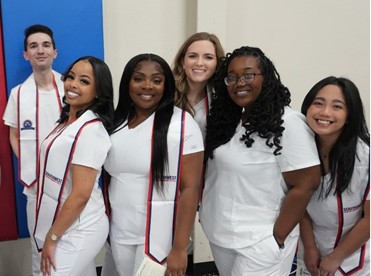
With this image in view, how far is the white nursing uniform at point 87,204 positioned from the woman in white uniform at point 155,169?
0.23 ft

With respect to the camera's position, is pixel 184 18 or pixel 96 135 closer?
pixel 96 135

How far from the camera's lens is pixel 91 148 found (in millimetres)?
1504

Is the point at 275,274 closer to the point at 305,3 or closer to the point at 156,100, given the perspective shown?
the point at 156,100

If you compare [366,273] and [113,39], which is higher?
[113,39]

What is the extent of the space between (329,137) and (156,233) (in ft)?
2.63

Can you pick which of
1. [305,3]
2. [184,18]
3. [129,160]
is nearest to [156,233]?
[129,160]

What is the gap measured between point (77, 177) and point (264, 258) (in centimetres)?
80

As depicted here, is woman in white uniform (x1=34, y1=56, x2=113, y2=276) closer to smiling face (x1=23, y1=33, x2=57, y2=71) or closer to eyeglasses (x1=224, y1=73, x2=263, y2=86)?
eyeglasses (x1=224, y1=73, x2=263, y2=86)

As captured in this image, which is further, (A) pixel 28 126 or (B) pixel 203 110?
(A) pixel 28 126

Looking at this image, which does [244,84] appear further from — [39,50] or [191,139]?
[39,50]

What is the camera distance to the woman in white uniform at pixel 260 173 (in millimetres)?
1498

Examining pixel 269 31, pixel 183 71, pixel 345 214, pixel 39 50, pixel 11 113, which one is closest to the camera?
pixel 345 214

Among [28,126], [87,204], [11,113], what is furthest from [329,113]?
[11,113]

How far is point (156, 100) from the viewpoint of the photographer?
1577 mm
